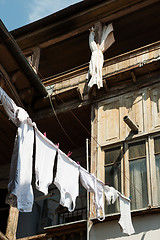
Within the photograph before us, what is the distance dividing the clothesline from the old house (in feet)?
2.96

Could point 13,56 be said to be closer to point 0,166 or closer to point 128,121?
point 128,121

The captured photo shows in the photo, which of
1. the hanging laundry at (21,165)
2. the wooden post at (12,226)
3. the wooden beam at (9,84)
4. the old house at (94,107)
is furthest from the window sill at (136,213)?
the wooden beam at (9,84)

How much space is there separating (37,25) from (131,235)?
932 centimetres

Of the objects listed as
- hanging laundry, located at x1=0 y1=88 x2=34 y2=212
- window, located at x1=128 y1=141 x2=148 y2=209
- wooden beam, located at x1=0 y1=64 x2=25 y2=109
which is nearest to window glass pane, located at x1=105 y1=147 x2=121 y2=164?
window, located at x1=128 y1=141 x2=148 y2=209

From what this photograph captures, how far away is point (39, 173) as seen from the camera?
838 centimetres

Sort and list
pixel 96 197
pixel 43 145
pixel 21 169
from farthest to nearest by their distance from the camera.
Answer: pixel 96 197 → pixel 43 145 → pixel 21 169

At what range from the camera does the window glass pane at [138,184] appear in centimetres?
1069

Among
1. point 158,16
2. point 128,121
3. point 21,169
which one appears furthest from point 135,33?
point 21,169

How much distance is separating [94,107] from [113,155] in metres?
1.97

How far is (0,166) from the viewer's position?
17344mm

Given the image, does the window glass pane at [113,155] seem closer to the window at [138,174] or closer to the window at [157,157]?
the window at [138,174]

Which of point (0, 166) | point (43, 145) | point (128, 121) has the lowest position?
point (43, 145)

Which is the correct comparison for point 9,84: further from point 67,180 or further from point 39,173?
point 39,173

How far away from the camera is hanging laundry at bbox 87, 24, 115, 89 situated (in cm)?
1324
